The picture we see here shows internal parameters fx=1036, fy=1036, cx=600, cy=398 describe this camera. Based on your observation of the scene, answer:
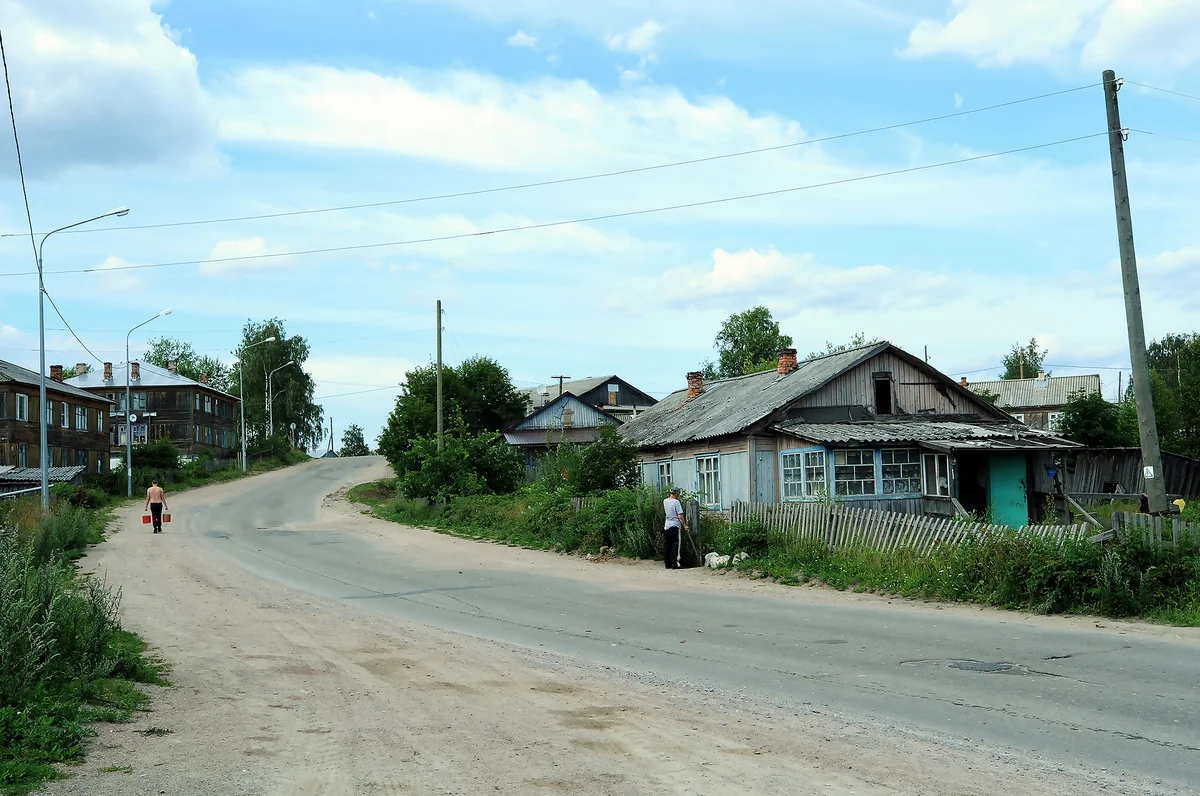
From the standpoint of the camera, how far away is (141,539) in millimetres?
30000

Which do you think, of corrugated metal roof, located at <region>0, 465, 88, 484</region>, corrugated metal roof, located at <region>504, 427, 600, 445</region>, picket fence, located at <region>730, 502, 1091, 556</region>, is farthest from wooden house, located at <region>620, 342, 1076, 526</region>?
corrugated metal roof, located at <region>504, 427, 600, 445</region>

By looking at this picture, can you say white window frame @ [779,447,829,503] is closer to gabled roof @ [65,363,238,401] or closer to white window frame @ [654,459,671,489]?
white window frame @ [654,459,671,489]

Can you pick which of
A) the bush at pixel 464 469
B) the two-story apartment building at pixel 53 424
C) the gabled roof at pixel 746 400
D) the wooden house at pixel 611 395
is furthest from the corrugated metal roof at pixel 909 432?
the wooden house at pixel 611 395

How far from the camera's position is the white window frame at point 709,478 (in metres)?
31.2

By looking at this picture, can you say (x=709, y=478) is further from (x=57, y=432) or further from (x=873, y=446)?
(x=57, y=432)

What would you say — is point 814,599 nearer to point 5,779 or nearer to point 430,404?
point 5,779

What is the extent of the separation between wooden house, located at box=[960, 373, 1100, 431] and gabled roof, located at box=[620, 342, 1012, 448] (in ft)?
188

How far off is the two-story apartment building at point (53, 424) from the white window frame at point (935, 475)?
41.3m

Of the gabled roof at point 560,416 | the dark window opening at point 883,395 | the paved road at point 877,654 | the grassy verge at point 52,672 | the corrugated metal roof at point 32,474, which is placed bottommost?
the paved road at point 877,654

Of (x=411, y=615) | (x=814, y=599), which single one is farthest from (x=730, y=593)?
(x=411, y=615)

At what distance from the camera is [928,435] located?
26.9 meters

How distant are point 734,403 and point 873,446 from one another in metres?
7.88

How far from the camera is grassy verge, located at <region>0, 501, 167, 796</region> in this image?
6586 mm

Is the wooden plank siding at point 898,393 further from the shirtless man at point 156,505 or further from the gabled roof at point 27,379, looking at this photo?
the gabled roof at point 27,379
